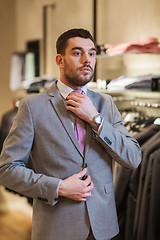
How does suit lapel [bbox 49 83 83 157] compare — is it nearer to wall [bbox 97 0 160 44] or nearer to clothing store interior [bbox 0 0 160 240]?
clothing store interior [bbox 0 0 160 240]

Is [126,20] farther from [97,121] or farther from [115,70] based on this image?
[97,121]

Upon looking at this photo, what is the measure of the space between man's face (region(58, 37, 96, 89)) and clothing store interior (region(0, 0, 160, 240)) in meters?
0.53

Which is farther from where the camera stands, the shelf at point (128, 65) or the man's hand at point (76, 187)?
the shelf at point (128, 65)

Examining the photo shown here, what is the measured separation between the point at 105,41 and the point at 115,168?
1.32 meters

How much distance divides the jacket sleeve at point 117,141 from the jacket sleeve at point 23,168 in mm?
253

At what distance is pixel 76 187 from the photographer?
1.40 meters

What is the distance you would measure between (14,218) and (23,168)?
2.74 m

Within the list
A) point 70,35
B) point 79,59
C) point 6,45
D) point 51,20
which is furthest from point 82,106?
point 6,45

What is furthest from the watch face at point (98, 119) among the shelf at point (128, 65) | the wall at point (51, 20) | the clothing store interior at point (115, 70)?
the wall at point (51, 20)

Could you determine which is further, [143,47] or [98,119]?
[143,47]

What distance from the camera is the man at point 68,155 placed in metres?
1.39

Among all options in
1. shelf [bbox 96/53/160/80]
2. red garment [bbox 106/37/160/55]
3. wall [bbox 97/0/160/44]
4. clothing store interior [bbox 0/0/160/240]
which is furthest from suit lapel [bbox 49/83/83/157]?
wall [bbox 97/0/160/44]

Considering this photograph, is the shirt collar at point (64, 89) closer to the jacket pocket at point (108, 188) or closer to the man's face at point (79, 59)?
the man's face at point (79, 59)

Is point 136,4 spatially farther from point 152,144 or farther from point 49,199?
point 49,199
